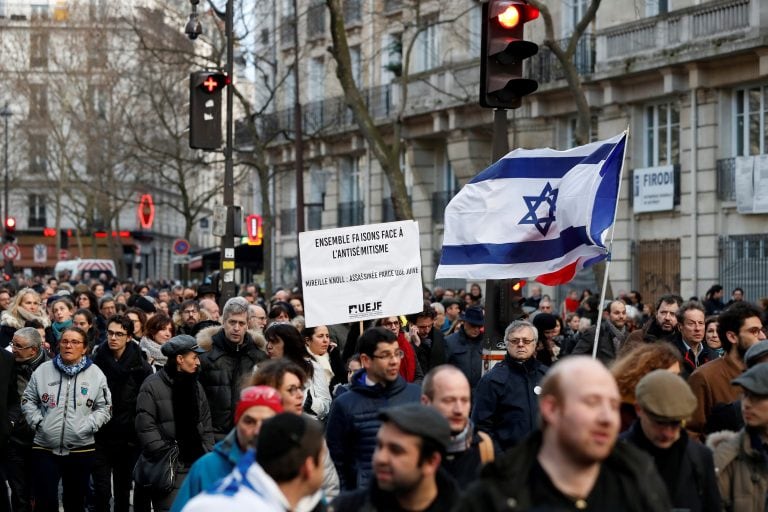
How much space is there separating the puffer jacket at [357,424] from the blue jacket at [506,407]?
1.07 metres

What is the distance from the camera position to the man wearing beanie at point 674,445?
5.72 meters

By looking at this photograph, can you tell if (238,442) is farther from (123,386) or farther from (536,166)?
(123,386)

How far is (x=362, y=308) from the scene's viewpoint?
11227mm

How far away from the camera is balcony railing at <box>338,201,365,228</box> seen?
43519 millimetres

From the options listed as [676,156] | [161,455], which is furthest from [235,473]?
[676,156]

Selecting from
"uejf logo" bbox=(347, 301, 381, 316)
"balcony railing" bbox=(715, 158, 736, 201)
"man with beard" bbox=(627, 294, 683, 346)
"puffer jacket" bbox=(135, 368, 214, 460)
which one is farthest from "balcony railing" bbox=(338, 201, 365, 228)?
"puffer jacket" bbox=(135, 368, 214, 460)

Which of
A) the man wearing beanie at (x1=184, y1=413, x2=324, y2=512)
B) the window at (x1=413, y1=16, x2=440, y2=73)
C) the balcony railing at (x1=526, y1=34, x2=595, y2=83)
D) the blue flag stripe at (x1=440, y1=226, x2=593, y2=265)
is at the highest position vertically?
the window at (x1=413, y1=16, x2=440, y2=73)

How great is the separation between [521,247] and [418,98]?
2793 centimetres

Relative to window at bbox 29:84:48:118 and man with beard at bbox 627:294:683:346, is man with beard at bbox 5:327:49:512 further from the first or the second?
window at bbox 29:84:48:118

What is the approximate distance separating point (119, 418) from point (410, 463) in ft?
22.1

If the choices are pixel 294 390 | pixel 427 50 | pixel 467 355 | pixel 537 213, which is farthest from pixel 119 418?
pixel 427 50

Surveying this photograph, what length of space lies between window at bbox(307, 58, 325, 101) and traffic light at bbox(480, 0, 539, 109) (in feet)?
120

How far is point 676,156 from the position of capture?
2931 centimetres

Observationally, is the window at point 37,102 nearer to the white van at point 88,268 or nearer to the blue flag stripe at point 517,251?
the white van at point 88,268
